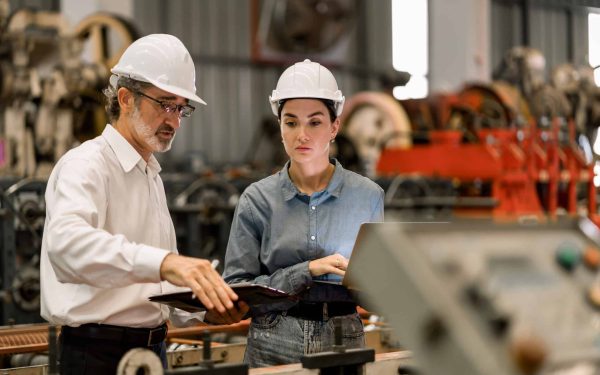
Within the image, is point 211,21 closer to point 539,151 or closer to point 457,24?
point 457,24

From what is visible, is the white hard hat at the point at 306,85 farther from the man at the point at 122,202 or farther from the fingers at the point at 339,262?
the fingers at the point at 339,262

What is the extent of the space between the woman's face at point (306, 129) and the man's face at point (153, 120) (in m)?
0.33

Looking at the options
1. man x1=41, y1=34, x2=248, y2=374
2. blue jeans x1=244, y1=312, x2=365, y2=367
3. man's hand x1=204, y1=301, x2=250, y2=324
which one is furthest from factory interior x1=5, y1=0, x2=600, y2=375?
man x1=41, y1=34, x2=248, y2=374

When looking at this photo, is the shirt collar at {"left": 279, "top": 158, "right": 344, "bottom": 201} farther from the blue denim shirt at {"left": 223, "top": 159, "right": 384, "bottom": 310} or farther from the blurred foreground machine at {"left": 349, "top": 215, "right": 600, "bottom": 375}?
the blurred foreground machine at {"left": 349, "top": 215, "right": 600, "bottom": 375}

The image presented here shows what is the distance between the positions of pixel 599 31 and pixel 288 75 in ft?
47.2

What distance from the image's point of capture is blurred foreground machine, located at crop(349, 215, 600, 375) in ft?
2.65

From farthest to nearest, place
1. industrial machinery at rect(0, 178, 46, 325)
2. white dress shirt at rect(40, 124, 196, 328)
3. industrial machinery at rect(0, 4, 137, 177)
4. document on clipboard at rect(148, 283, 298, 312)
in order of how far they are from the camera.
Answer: industrial machinery at rect(0, 4, 137, 177) < industrial machinery at rect(0, 178, 46, 325) < document on clipboard at rect(148, 283, 298, 312) < white dress shirt at rect(40, 124, 196, 328)

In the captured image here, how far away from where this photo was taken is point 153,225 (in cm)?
184

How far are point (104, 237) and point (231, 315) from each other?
1.30 ft

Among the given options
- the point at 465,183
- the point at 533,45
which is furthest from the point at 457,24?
the point at 465,183

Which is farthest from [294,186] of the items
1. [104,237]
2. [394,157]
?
[394,157]

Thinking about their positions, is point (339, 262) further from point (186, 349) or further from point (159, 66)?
point (186, 349)

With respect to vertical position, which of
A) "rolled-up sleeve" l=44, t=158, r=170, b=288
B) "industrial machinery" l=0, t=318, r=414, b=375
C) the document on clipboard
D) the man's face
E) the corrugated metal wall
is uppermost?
the corrugated metal wall

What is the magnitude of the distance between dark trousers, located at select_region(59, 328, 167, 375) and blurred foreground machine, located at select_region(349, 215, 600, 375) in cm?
95
